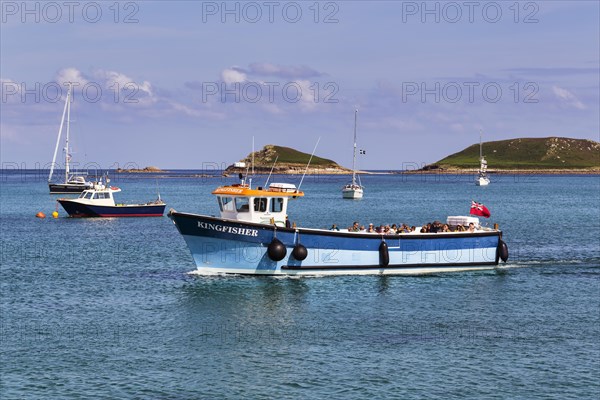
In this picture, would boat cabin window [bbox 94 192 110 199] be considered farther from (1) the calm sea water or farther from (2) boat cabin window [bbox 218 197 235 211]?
(2) boat cabin window [bbox 218 197 235 211]

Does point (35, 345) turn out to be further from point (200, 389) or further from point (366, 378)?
point (366, 378)

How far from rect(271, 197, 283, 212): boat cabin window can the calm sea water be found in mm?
4230

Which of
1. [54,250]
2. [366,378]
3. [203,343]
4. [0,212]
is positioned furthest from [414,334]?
[0,212]

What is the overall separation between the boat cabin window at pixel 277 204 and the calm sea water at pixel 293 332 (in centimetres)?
423

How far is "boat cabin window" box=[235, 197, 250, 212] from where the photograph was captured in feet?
156

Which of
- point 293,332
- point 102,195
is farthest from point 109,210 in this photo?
point 293,332

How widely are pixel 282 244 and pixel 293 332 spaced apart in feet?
35.9

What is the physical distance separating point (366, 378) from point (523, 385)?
17.8 feet

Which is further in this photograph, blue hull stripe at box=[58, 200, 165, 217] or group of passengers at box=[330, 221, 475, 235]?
blue hull stripe at box=[58, 200, 165, 217]

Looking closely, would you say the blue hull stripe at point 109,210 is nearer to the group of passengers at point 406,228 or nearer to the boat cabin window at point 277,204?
the group of passengers at point 406,228

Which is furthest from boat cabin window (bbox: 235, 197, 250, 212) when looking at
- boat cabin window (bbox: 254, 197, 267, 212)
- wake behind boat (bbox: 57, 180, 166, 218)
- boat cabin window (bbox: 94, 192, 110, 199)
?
boat cabin window (bbox: 94, 192, 110, 199)

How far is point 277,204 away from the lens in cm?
4809

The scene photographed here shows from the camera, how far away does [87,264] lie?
57.3 metres

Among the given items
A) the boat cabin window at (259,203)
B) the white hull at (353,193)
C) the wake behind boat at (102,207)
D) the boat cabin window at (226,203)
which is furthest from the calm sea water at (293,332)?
the white hull at (353,193)
